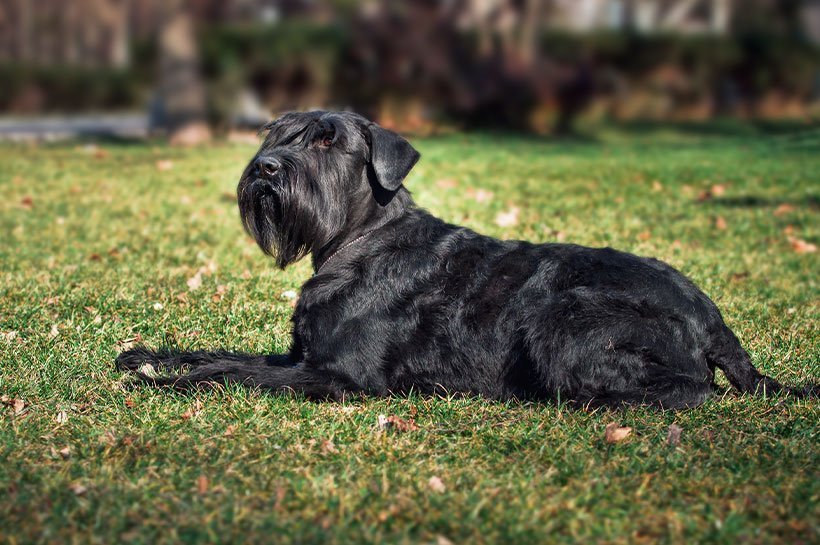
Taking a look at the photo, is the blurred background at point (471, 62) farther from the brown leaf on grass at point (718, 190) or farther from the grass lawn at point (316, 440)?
the grass lawn at point (316, 440)

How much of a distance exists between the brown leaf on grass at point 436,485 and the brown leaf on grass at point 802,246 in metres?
6.45

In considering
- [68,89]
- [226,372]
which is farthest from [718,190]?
[68,89]

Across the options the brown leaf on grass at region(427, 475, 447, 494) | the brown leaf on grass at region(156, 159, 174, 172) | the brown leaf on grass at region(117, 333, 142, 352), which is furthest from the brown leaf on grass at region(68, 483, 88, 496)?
the brown leaf on grass at region(156, 159, 174, 172)

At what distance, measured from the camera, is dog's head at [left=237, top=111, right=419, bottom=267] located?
5.02 metres

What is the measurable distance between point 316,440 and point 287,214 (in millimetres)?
1305

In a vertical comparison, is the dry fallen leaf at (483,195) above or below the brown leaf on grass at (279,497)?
above

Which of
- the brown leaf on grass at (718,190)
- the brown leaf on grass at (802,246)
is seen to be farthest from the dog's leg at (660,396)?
the brown leaf on grass at (718,190)

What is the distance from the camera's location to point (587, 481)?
154 inches

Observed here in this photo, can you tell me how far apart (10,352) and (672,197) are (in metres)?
7.90

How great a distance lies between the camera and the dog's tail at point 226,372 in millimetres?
4879

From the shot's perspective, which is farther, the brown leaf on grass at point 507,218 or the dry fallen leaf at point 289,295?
the brown leaf on grass at point 507,218

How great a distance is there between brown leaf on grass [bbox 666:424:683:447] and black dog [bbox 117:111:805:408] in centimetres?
30

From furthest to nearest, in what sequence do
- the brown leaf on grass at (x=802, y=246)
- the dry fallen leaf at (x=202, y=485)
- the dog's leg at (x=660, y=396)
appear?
the brown leaf on grass at (x=802, y=246) < the dog's leg at (x=660, y=396) < the dry fallen leaf at (x=202, y=485)

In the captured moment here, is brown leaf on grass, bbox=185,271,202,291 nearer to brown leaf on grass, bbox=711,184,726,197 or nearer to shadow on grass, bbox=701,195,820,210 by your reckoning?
shadow on grass, bbox=701,195,820,210
